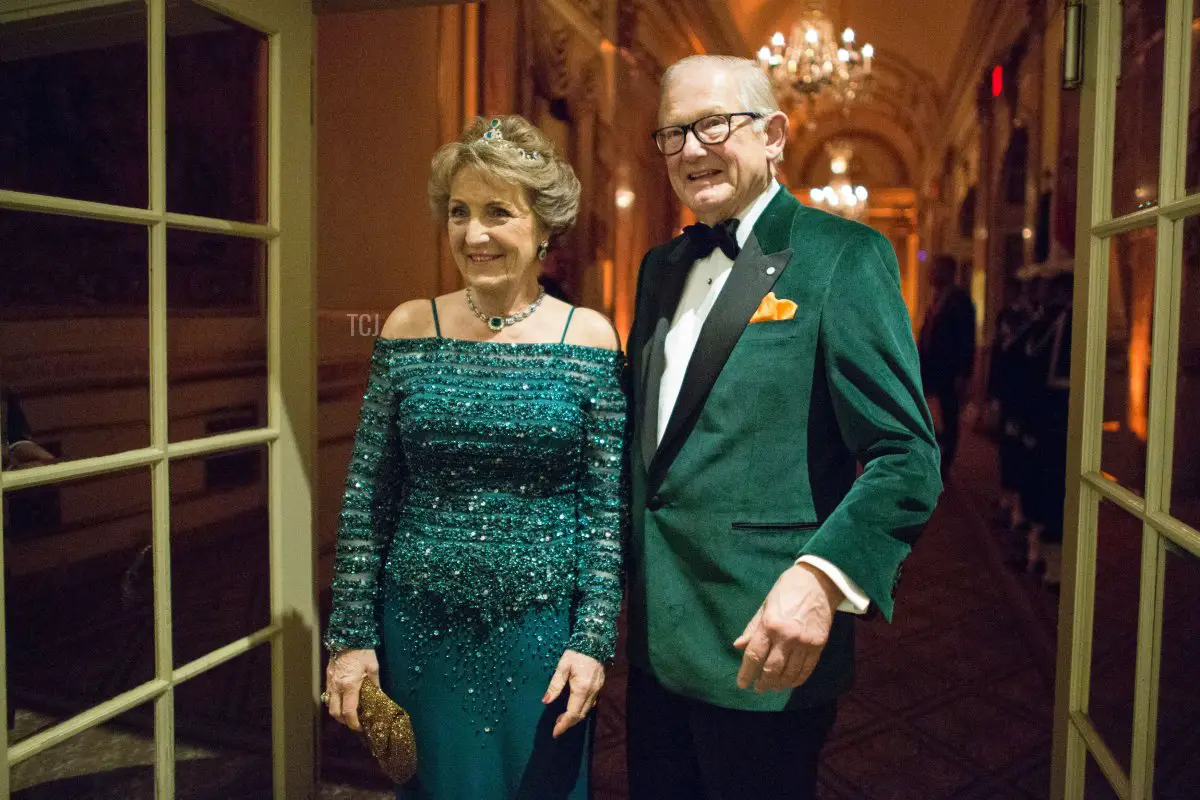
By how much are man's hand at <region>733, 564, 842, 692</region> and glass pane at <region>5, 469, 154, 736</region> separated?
1092 millimetres

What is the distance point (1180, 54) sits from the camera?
1216 millimetres

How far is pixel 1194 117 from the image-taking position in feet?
3.92

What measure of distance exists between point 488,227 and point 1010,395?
143 inches

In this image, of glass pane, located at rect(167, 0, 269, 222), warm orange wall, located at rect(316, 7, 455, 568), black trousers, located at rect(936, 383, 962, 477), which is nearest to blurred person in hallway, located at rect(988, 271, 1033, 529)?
black trousers, located at rect(936, 383, 962, 477)

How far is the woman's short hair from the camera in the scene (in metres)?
1.41

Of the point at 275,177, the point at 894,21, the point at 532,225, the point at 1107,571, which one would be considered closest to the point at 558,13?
the point at 275,177

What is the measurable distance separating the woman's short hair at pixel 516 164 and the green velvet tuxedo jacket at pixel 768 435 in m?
0.35

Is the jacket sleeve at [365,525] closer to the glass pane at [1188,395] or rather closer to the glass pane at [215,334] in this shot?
the glass pane at [215,334]

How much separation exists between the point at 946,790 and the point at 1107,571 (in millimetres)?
1257

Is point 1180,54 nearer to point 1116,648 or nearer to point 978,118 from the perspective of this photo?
point 1116,648

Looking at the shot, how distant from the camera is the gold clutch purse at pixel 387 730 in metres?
1.39

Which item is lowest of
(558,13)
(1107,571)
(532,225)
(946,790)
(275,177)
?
(946,790)

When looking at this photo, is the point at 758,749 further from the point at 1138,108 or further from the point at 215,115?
the point at 215,115

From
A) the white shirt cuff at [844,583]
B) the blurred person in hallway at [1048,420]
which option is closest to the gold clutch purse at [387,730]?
the white shirt cuff at [844,583]
